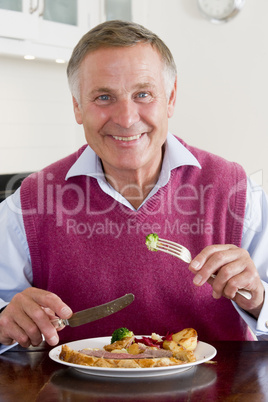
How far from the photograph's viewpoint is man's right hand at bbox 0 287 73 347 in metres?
1.27

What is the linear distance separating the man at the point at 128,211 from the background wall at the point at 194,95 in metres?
1.80

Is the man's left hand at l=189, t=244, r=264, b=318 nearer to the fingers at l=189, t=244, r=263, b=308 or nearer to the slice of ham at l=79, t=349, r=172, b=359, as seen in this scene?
the fingers at l=189, t=244, r=263, b=308

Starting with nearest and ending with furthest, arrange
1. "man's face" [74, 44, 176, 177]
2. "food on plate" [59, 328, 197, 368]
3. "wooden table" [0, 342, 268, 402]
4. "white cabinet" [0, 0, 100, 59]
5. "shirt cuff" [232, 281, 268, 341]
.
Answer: "wooden table" [0, 342, 268, 402] → "food on plate" [59, 328, 197, 368] → "shirt cuff" [232, 281, 268, 341] → "man's face" [74, 44, 176, 177] → "white cabinet" [0, 0, 100, 59]

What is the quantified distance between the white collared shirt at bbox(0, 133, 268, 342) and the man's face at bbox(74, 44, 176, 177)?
0.23 ft

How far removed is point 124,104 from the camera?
155cm

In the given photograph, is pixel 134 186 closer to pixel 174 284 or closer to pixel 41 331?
pixel 174 284

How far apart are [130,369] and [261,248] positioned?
0.66 m

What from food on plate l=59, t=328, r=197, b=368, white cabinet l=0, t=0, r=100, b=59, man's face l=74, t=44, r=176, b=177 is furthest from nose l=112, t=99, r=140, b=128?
white cabinet l=0, t=0, r=100, b=59

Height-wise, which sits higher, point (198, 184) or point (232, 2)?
point (232, 2)

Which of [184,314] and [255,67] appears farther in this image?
[255,67]

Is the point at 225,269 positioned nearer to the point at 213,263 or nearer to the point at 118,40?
the point at 213,263

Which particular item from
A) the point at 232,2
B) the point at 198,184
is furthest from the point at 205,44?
the point at 198,184

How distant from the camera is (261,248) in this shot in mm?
1608

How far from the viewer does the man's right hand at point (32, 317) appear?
4.16ft
